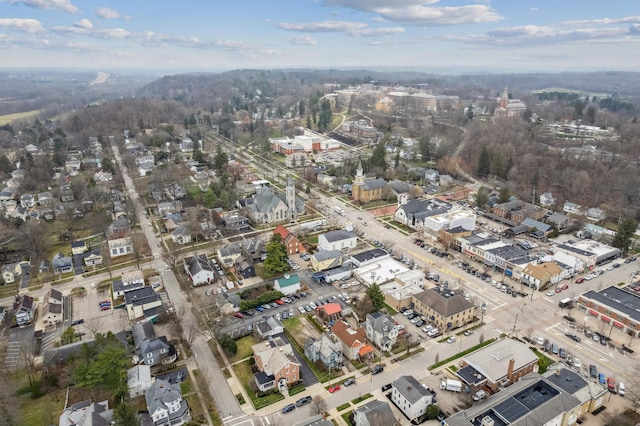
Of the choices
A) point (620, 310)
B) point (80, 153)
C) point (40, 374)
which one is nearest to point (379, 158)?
point (620, 310)

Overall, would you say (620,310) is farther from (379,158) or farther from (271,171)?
(271,171)

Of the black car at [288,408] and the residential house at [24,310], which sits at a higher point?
the black car at [288,408]

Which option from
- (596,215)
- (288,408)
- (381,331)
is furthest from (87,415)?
(596,215)

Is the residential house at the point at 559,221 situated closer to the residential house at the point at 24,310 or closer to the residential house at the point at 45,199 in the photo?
the residential house at the point at 24,310

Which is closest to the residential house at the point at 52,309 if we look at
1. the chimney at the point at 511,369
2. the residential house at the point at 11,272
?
the residential house at the point at 11,272

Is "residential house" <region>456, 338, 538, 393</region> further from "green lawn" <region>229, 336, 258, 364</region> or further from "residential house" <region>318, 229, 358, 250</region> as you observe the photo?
"residential house" <region>318, 229, 358, 250</region>

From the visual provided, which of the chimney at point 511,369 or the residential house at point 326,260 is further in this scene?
the residential house at point 326,260
